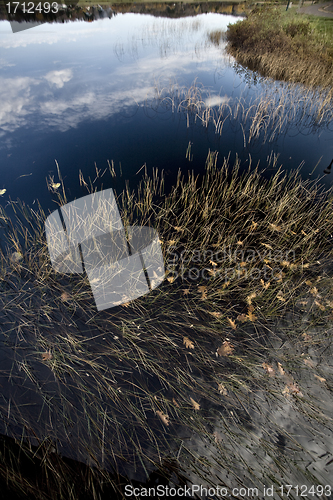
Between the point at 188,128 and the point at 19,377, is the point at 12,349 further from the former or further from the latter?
the point at 188,128

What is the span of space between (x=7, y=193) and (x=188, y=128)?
553 cm

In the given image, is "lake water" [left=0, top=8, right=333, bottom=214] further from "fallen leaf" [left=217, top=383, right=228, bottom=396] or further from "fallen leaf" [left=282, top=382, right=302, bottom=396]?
"fallen leaf" [left=282, top=382, right=302, bottom=396]

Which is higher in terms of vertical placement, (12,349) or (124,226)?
(124,226)

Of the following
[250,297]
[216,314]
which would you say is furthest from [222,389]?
[250,297]

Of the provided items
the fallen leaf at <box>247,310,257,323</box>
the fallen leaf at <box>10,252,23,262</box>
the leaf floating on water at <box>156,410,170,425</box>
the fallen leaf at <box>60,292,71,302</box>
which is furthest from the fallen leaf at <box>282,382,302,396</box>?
the fallen leaf at <box>10,252,23,262</box>

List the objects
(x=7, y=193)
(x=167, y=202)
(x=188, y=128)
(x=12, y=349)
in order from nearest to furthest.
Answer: (x=12, y=349) < (x=167, y=202) < (x=7, y=193) < (x=188, y=128)

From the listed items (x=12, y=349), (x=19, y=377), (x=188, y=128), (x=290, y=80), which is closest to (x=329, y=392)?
(x=19, y=377)

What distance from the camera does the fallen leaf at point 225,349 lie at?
2.85 m

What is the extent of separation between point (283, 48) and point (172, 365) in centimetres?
1462

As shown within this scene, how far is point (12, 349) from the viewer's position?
2844 mm

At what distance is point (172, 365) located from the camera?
9.18 ft

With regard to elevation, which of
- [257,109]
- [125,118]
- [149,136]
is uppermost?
[257,109]

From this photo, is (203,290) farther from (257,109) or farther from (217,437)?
(257,109)

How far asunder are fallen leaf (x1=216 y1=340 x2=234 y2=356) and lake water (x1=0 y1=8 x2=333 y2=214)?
161 inches
